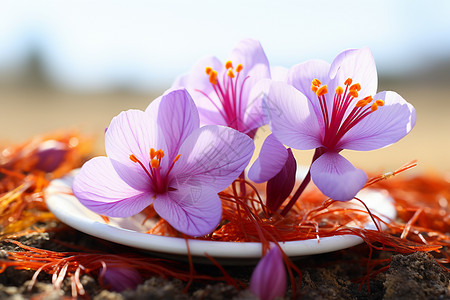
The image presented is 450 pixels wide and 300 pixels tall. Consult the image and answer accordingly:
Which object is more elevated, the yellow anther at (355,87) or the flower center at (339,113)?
the yellow anther at (355,87)

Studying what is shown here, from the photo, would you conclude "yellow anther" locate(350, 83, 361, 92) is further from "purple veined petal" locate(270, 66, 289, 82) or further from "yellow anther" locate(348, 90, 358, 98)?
"purple veined petal" locate(270, 66, 289, 82)

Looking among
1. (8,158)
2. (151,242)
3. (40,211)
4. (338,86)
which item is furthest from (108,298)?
(8,158)

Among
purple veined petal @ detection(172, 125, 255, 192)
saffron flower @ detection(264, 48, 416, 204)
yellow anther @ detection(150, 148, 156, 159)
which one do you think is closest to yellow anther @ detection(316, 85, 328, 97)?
saffron flower @ detection(264, 48, 416, 204)

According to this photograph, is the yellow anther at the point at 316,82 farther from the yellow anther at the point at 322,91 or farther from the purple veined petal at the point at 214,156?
the purple veined petal at the point at 214,156

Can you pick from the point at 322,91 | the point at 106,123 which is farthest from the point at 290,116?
the point at 106,123

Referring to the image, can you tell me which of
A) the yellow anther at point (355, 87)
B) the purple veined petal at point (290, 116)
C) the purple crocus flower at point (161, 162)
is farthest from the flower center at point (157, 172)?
the yellow anther at point (355, 87)

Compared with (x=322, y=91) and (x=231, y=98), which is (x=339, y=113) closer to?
(x=322, y=91)

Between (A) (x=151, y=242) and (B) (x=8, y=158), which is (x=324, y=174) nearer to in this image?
(A) (x=151, y=242)
